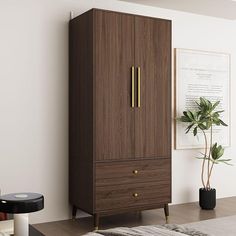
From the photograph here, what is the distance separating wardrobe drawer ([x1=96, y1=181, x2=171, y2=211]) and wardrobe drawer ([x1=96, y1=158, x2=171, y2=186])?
0.16 feet

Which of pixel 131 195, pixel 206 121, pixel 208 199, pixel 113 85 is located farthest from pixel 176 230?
pixel 206 121

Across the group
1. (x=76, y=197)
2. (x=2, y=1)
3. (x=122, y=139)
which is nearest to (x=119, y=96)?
(x=122, y=139)

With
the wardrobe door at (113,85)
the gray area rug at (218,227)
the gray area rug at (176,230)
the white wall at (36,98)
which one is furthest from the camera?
the white wall at (36,98)

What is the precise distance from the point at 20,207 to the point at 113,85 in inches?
70.3

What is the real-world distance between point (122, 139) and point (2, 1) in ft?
5.51

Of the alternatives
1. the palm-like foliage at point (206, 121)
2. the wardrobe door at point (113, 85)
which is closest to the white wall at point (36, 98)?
the wardrobe door at point (113, 85)

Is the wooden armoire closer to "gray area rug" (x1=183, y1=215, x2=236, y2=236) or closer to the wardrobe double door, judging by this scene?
the wardrobe double door

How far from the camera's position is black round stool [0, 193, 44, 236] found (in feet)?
7.18

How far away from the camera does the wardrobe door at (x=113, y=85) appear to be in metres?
3.64

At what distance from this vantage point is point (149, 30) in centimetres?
389

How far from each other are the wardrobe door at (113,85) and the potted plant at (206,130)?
3.25 feet

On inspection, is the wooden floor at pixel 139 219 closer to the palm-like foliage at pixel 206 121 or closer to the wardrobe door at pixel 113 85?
the palm-like foliage at pixel 206 121

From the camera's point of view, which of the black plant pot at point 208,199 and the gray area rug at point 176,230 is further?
the black plant pot at point 208,199

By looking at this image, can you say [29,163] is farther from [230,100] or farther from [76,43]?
[230,100]
